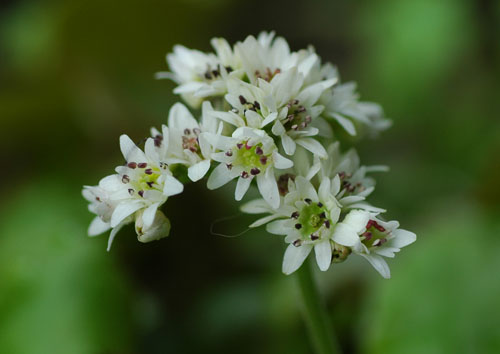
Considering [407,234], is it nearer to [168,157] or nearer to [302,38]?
[168,157]

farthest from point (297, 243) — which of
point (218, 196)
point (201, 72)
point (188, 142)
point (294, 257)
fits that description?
point (218, 196)

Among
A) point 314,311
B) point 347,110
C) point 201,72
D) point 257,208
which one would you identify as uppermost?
point 201,72

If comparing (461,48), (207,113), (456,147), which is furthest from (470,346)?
(461,48)

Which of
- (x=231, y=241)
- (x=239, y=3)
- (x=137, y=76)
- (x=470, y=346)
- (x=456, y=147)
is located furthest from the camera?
(x=239, y=3)

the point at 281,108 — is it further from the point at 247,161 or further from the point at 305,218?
the point at 305,218

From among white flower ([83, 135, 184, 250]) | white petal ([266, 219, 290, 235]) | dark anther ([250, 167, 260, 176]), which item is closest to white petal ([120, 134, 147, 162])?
white flower ([83, 135, 184, 250])

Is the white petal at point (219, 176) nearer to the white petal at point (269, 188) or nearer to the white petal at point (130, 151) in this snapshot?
the white petal at point (269, 188)

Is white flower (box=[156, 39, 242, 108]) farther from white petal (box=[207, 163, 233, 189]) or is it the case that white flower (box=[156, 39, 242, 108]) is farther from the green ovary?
the green ovary
